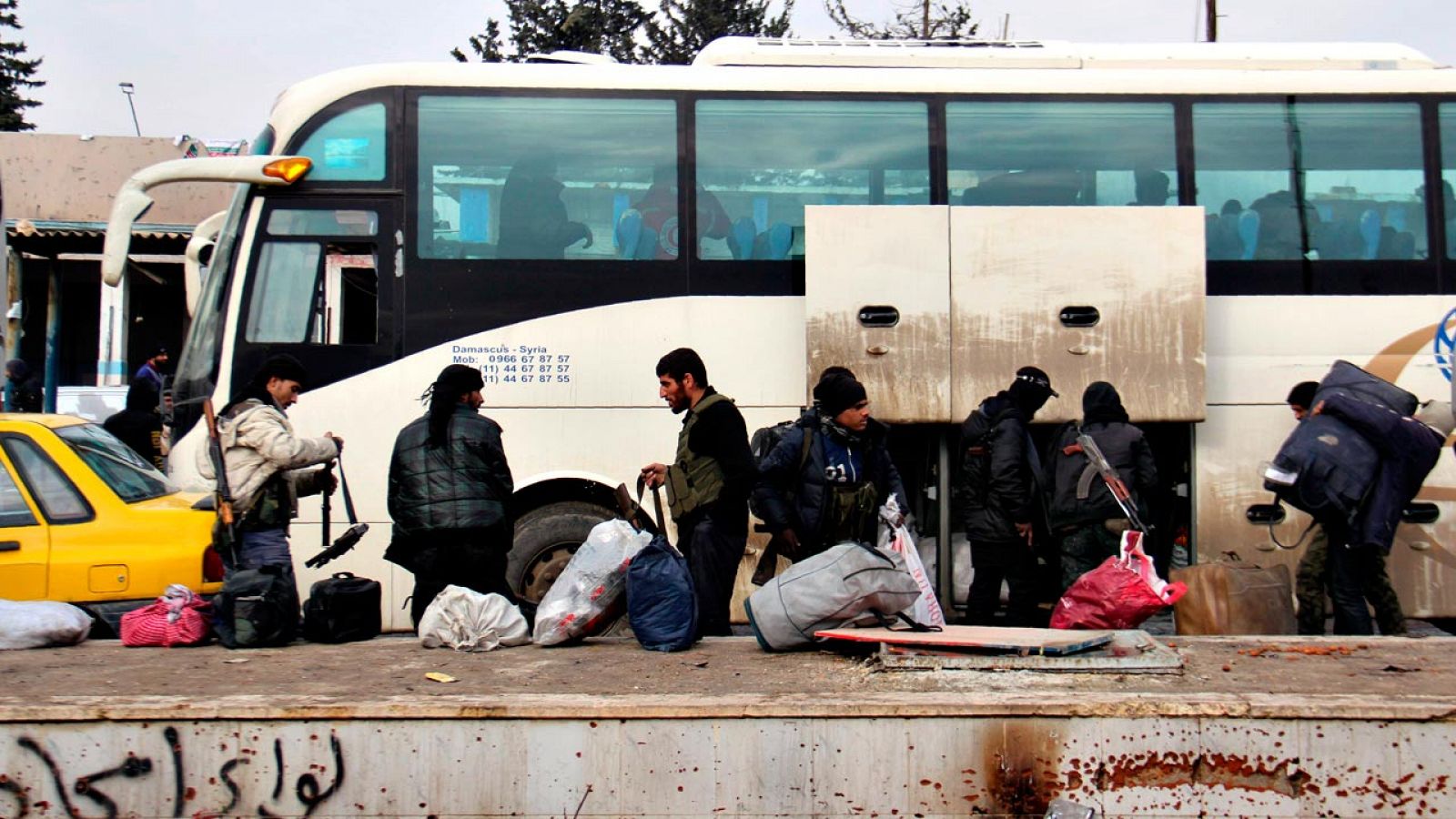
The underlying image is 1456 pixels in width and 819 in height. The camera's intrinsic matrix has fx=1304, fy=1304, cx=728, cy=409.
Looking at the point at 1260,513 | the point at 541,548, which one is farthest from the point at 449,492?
the point at 1260,513

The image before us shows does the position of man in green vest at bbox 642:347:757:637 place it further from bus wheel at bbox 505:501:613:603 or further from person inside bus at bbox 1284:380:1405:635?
person inside bus at bbox 1284:380:1405:635

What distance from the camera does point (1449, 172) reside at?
884 centimetres

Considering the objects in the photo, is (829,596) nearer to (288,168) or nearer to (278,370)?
(278,370)

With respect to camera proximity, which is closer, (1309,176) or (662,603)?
(662,603)

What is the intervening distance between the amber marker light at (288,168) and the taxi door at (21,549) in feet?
8.43

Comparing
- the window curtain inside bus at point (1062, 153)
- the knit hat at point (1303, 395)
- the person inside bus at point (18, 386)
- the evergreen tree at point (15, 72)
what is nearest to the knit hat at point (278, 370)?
the window curtain inside bus at point (1062, 153)

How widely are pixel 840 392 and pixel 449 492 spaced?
1.94 m

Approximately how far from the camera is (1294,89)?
8844 mm

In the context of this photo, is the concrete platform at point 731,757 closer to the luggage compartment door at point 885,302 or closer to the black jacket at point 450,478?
the black jacket at point 450,478

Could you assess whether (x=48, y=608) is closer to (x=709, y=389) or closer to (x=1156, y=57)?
(x=709, y=389)

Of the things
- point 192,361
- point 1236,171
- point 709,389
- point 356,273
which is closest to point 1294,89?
point 1236,171

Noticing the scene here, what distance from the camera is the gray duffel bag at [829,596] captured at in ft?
17.3

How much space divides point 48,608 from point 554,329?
3595 mm

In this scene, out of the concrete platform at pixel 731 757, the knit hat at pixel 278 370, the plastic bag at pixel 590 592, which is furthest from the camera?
the knit hat at pixel 278 370
